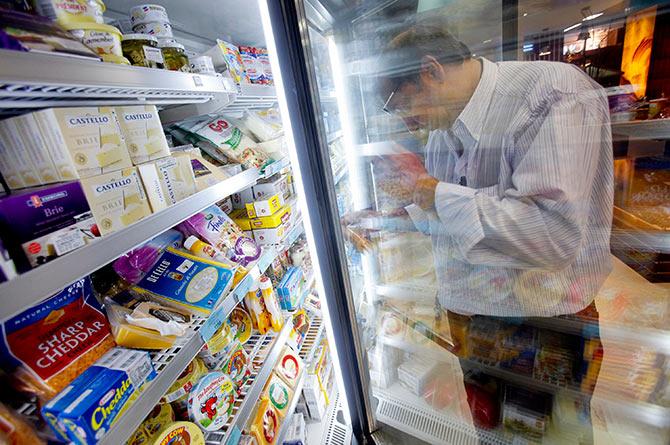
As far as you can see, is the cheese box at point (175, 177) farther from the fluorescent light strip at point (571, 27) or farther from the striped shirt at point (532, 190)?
the fluorescent light strip at point (571, 27)

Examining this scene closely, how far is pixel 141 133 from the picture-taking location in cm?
77

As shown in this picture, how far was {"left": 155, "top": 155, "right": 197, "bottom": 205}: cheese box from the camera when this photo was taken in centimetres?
78

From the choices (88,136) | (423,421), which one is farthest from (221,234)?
(423,421)

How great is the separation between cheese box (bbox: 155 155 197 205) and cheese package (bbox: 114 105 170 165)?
0.03 meters

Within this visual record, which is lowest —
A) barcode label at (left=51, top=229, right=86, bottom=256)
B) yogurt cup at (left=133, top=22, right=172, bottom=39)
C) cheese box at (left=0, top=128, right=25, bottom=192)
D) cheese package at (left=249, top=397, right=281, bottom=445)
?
cheese package at (left=249, top=397, right=281, bottom=445)

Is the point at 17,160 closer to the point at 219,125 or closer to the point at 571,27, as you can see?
the point at 219,125

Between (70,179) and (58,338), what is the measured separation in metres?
0.35

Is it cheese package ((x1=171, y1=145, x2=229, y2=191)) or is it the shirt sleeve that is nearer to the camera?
the shirt sleeve

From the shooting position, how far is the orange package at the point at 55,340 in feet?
1.82

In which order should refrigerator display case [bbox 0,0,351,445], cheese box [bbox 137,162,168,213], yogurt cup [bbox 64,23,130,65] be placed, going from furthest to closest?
cheese box [bbox 137,162,168,213] → yogurt cup [bbox 64,23,130,65] → refrigerator display case [bbox 0,0,351,445]

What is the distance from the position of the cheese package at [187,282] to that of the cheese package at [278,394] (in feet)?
1.97

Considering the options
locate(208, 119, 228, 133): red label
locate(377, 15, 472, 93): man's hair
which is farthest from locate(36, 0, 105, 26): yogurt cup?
locate(377, 15, 472, 93): man's hair

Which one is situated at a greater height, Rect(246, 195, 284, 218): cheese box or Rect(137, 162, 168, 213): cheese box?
Rect(137, 162, 168, 213): cheese box

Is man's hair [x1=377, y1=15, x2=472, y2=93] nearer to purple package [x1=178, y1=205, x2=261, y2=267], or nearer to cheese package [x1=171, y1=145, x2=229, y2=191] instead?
cheese package [x1=171, y1=145, x2=229, y2=191]
